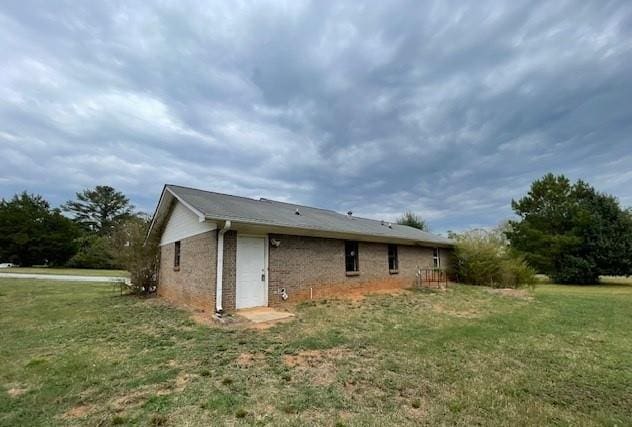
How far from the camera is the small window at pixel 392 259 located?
14.4 m

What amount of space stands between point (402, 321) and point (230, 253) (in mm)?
4882

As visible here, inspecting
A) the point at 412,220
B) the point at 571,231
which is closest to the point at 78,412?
the point at 412,220

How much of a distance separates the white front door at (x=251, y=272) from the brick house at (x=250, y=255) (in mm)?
28

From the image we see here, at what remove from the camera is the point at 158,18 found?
7980mm

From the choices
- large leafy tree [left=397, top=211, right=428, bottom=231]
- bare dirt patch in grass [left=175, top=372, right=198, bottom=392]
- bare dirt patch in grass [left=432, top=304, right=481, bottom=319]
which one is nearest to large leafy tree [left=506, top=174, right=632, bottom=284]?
large leafy tree [left=397, top=211, right=428, bottom=231]

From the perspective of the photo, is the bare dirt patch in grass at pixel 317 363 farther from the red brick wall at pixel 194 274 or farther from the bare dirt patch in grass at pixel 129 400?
the red brick wall at pixel 194 274

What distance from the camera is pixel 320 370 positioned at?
4.50 m

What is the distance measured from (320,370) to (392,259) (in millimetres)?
10713

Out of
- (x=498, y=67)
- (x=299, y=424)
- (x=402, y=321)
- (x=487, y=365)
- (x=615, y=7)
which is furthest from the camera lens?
(x=498, y=67)

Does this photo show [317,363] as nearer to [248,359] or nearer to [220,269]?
[248,359]

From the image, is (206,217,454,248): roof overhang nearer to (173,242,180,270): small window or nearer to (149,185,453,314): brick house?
(149,185,453,314): brick house

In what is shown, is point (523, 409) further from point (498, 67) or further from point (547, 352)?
point (498, 67)

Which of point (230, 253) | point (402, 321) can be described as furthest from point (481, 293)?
point (230, 253)

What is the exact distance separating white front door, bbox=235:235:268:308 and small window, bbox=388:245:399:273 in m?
7.04
